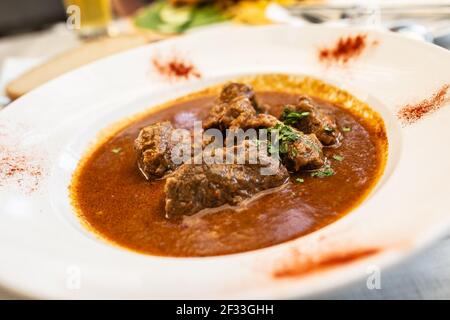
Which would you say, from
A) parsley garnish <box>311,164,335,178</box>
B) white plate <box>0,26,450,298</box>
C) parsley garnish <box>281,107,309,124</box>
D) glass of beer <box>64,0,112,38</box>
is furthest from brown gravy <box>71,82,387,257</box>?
glass of beer <box>64,0,112,38</box>

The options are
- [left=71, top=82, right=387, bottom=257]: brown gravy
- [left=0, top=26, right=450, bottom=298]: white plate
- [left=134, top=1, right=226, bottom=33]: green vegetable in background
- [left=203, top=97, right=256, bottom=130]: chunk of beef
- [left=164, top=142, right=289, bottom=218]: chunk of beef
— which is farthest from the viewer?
[left=134, top=1, right=226, bottom=33]: green vegetable in background

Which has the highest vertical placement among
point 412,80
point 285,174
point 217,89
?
point 217,89

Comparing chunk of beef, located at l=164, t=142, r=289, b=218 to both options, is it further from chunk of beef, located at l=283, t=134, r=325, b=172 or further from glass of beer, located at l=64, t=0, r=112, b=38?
glass of beer, located at l=64, t=0, r=112, b=38

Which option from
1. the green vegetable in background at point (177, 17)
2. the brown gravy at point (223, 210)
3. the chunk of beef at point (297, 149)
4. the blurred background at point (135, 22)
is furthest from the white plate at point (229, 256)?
the green vegetable in background at point (177, 17)

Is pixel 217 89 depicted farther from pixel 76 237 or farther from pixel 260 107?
pixel 76 237

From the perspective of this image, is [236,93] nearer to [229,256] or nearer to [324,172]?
[324,172]
